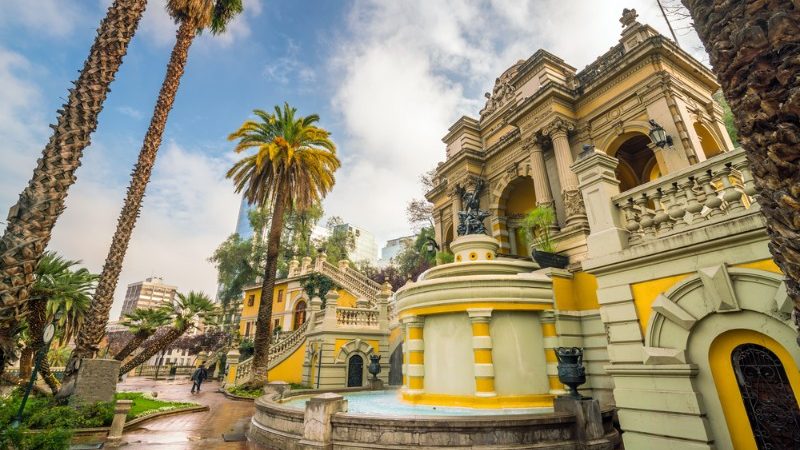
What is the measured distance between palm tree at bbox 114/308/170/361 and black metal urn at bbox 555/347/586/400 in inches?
530

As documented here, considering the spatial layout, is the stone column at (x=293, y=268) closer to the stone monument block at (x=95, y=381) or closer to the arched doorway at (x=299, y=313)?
the arched doorway at (x=299, y=313)

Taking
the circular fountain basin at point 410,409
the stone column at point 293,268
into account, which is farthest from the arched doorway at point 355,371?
the stone column at point 293,268

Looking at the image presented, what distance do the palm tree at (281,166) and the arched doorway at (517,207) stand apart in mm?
11020

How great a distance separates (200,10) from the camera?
1584 cm

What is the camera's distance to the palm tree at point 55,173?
4.98m

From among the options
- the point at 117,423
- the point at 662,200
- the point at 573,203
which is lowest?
the point at 117,423

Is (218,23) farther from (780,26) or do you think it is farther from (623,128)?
(780,26)

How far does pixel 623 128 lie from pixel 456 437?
14546 millimetres

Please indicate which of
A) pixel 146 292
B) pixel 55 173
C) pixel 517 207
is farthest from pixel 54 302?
pixel 146 292

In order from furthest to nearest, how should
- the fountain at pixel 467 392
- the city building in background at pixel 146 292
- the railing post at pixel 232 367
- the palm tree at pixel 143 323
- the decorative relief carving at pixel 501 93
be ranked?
1. the city building in background at pixel 146 292
2. the railing post at pixel 232 367
3. the decorative relief carving at pixel 501 93
4. the palm tree at pixel 143 323
5. the fountain at pixel 467 392

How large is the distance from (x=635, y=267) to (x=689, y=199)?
1.22m

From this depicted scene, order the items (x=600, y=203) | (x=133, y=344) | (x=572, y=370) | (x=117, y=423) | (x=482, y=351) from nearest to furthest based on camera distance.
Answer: (x=600, y=203)
(x=572, y=370)
(x=117, y=423)
(x=482, y=351)
(x=133, y=344)

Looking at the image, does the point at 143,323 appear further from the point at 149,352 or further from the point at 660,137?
the point at 660,137

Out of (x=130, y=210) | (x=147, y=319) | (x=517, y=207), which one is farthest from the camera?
(x=517, y=207)
